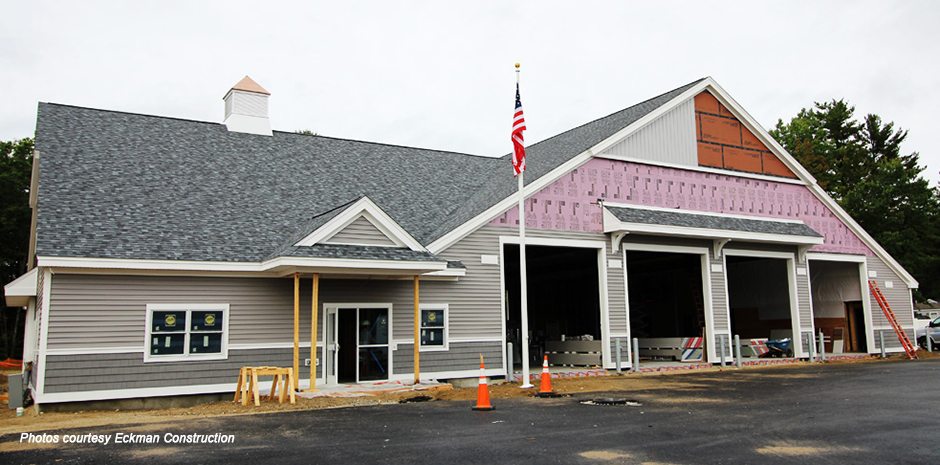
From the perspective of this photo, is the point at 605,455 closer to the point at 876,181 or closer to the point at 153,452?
the point at 153,452

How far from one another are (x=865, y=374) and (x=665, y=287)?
14394 mm

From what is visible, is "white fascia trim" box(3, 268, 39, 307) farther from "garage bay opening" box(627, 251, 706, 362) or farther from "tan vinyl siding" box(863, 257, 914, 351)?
"tan vinyl siding" box(863, 257, 914, 351)

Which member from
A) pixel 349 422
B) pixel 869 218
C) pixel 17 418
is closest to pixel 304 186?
pixel 17 418

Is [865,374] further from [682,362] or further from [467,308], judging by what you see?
[467,308]

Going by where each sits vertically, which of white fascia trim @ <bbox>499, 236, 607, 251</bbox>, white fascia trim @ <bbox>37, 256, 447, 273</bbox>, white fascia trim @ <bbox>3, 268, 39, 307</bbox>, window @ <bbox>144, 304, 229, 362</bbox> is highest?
white fascia trim @ <bbox>499, 236, 607, 251</bbox>

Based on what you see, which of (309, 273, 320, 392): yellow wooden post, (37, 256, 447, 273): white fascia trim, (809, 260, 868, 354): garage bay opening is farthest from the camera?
(809, 260, 868, 354): garage bay opening

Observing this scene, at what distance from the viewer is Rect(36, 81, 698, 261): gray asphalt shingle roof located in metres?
17.5

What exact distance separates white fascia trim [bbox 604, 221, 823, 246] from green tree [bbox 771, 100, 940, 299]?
949 inches

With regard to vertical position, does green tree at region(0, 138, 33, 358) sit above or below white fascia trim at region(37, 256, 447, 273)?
above

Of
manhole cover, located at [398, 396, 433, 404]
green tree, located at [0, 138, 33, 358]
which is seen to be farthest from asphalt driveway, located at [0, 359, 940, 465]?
green tree, located at [0, 138, 33, 358]

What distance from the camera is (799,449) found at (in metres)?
9.49

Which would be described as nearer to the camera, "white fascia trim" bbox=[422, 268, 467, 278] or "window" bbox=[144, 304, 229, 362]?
Result: "window" bbox=[144, 304, 229, 362]

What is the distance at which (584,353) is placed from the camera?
25.1 metres

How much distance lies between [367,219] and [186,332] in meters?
4.91
